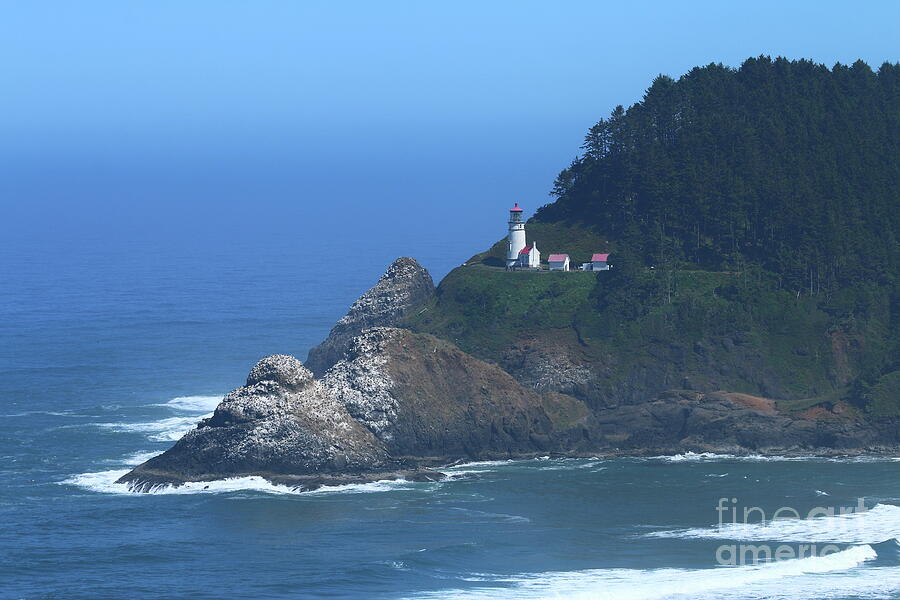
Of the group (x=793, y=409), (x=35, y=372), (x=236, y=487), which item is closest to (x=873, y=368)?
(x=793, y=409)

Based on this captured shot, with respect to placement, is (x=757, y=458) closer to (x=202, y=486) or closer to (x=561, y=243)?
(x=561, y=243)

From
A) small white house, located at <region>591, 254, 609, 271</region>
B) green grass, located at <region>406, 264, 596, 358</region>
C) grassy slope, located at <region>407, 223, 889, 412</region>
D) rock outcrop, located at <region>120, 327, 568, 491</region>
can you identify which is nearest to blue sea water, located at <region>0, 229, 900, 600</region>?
rock outcrop, located at <region>120, 327, 568, 491</region>

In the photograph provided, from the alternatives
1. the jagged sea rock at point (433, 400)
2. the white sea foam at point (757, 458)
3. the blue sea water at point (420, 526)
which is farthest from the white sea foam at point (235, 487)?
the white sea foam at point (757, 458)

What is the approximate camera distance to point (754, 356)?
385 feet

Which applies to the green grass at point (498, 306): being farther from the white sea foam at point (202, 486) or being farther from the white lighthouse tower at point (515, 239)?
the white sea foam at point (202, 486)

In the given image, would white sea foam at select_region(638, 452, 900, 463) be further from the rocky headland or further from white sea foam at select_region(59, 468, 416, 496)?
white sea foam at select_region(59, 468, 416, 496)

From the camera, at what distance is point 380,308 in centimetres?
13112

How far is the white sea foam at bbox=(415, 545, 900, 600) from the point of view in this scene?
263 feet

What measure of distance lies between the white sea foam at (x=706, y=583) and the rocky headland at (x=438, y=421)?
21681 mm

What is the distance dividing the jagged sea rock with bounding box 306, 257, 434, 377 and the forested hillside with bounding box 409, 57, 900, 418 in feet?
8.83

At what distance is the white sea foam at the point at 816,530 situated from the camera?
9006 cm

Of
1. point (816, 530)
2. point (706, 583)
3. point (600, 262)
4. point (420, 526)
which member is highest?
point (600, 262)

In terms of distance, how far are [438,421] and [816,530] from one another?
27.2 meters

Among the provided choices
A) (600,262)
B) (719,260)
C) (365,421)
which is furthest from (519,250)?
(365,421)
